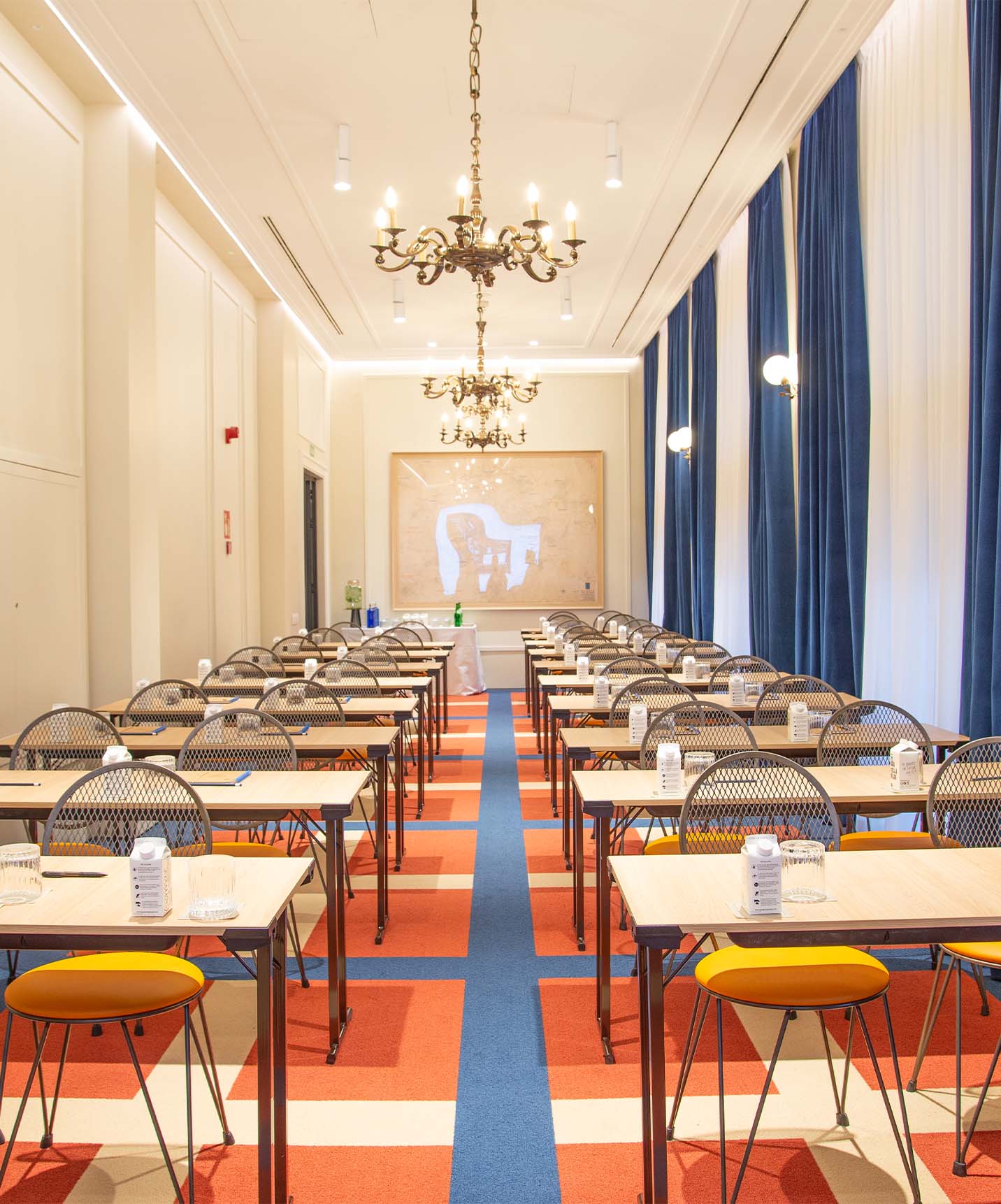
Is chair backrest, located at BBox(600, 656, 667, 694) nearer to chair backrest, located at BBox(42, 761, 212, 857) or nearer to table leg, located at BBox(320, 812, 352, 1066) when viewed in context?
table leg, located at BBox(320, 812, 352, 1066)

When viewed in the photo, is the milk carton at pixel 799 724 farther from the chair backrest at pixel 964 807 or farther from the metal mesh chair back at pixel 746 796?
the metal mesh chair back at pixel 746 796

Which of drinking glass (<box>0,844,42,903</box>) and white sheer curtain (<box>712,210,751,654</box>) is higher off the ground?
white sheer curtain (<box>712,210,751,654</box>)

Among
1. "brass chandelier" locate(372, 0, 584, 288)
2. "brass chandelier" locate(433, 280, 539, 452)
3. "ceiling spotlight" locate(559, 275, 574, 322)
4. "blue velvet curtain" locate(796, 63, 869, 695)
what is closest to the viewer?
"brass chandelier" locate(372, 0, 584, 288)

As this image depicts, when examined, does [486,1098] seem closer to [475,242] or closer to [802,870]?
[802,870]

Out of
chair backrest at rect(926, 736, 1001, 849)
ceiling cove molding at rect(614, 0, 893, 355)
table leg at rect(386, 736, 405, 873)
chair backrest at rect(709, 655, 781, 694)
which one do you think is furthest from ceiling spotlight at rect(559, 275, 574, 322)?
chair backrest at rect(926, 736, 1001, 849)

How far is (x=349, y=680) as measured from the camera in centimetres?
694

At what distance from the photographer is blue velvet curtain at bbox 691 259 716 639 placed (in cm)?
1013

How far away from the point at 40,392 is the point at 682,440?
6.74 meters

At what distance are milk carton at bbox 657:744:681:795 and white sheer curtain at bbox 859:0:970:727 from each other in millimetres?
2446

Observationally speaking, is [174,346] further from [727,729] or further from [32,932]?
[32,932]

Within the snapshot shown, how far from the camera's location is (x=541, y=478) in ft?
46.8

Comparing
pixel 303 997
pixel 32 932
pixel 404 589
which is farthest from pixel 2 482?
pixel 404 589

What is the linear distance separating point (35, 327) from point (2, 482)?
1085 mm

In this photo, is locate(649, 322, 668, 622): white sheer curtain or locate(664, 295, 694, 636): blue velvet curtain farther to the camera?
locate(649, 322, 668, 622): white sheer curtain
